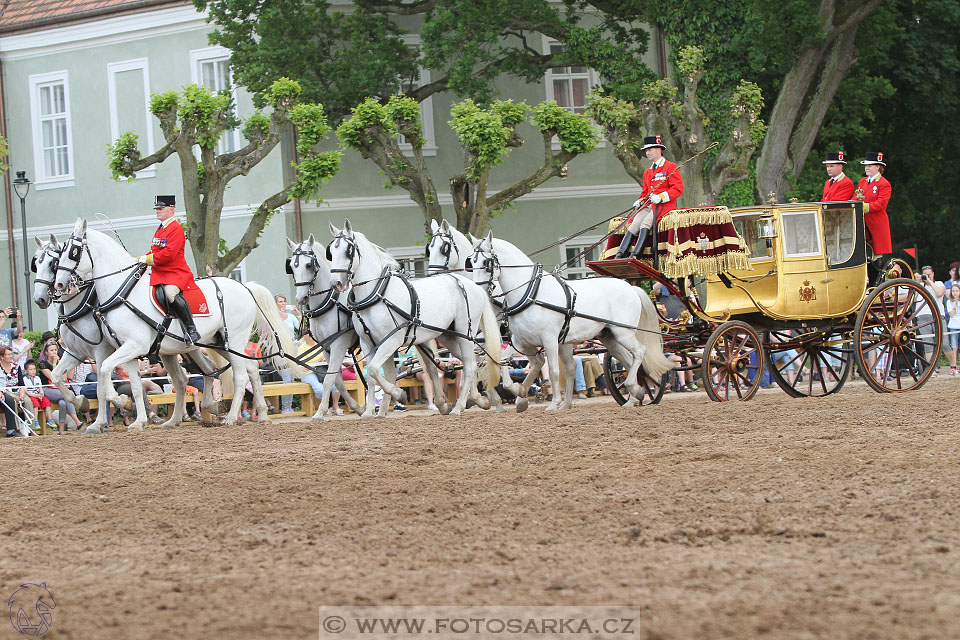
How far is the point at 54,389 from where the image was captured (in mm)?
14969

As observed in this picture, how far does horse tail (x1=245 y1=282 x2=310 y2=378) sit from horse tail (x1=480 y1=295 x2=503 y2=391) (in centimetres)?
224

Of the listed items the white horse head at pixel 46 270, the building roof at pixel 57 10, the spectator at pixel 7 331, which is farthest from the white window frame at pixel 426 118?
the white horse head at pixel 46 270

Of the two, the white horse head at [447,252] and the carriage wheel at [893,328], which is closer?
the carriage wheel at [893,328]

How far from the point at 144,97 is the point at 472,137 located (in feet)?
32.4

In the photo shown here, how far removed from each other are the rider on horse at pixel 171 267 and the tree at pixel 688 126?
1015 cm

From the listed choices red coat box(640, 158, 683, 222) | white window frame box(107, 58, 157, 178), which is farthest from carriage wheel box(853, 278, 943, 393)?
white window frame box(107, 58, 157, 178)

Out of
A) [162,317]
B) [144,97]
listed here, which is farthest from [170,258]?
[144,97]

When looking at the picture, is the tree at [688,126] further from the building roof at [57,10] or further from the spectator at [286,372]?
the building roof at [57,10]

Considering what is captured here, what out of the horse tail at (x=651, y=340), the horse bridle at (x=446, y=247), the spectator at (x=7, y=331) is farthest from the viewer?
the spectator at (x=7, y=331)

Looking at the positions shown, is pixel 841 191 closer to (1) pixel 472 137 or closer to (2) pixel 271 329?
(2) pixel 271 329

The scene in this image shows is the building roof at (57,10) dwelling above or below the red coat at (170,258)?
above

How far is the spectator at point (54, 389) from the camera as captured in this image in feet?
48.3

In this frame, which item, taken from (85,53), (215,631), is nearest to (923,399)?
(215,631)

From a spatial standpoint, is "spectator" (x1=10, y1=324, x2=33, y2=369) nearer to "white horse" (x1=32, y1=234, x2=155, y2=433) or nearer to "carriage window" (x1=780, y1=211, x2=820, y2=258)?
"white horse" (x1=32, y1=234, x2=155, y2=433)
